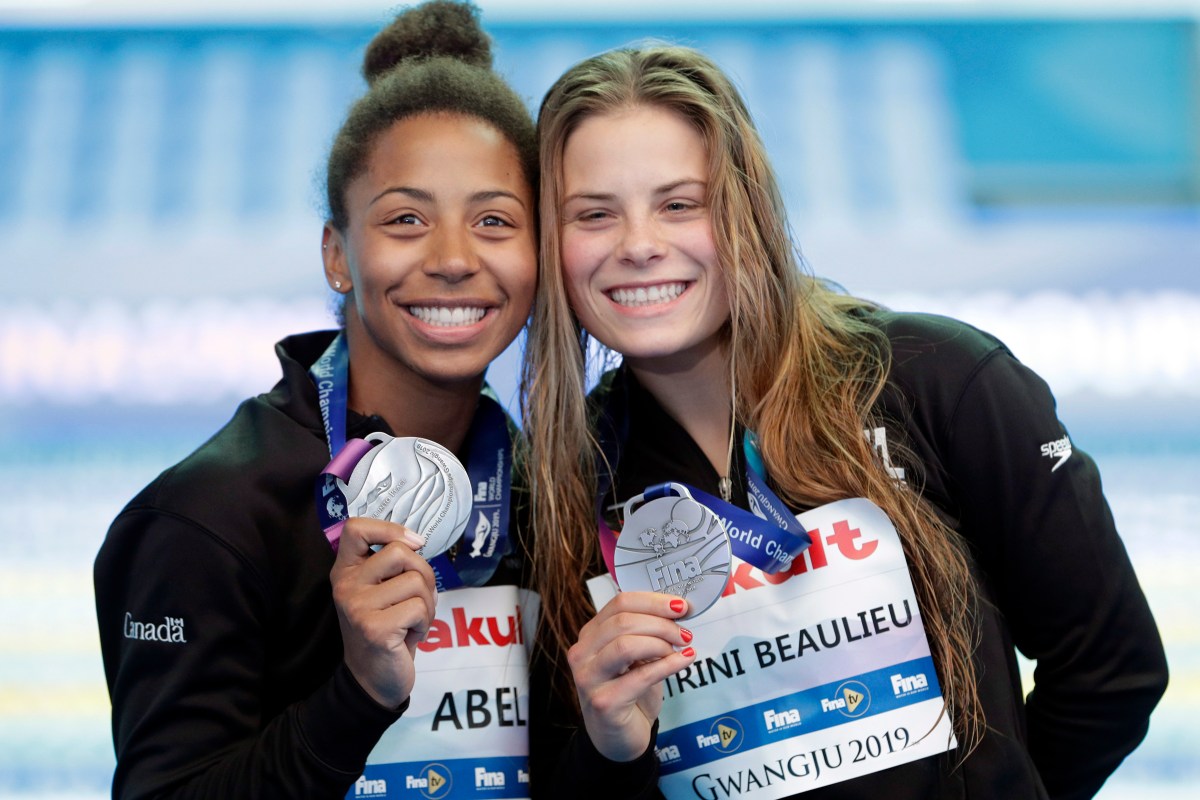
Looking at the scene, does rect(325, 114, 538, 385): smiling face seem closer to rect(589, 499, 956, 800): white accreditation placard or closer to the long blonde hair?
the long blonde hair

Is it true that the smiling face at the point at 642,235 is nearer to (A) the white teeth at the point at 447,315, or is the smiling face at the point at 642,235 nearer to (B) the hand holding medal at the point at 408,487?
(A) the white teeth at the point at 447,315

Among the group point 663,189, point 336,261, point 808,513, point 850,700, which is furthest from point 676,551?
point 336,261

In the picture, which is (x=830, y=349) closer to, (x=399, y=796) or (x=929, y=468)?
(x=929, y=468)

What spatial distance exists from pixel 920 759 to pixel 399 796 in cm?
84

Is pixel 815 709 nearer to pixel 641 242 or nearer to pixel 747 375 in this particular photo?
pixel 747 375

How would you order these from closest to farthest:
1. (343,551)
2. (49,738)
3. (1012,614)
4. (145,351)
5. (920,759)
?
(343,551) < (920,759) < (1012,614) < (49,738) < (145,351)

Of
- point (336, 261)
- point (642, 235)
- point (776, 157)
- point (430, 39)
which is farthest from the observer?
point (776, 157)

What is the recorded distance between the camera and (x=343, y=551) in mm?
1793

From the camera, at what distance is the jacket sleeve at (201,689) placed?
180cm

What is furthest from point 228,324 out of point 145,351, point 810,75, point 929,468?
point 929,468

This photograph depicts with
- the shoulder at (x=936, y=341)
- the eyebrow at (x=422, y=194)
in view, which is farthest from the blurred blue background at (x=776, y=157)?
the shoulder at (x=936, y=341)

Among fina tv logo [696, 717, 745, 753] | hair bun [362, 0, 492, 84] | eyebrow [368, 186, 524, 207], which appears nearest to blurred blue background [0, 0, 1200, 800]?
hair bun [362, 0, 492, 84]

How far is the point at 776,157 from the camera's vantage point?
16.7 feet

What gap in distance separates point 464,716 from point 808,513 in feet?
2.18
